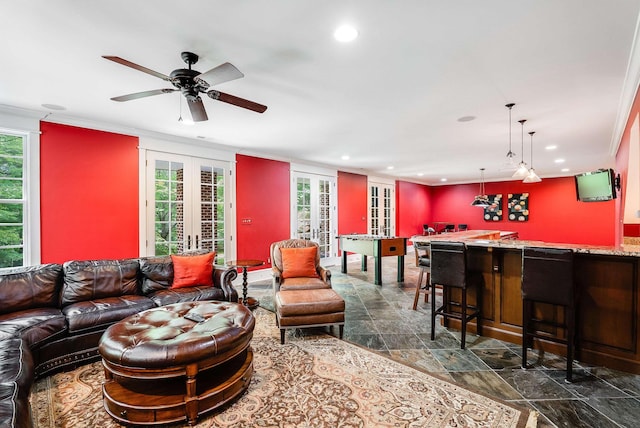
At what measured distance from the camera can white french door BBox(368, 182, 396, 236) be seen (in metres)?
8.98

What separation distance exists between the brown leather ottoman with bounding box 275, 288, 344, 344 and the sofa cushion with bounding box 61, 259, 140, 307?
5.78 feet

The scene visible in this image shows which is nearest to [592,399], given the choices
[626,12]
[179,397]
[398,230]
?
[626,12]

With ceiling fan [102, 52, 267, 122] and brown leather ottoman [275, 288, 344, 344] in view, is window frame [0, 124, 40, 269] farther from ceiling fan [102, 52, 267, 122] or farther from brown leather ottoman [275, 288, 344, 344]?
brown leather ottoman [275, 288, 344, 344]

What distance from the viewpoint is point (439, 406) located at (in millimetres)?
2031

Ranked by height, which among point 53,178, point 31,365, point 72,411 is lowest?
point 72,411

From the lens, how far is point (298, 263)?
3.92 meters

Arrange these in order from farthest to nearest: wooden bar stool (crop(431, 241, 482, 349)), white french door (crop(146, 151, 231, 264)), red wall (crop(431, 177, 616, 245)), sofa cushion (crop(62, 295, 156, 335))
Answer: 1. red wall (crop(431, 177, 616, 245))
2. white french door (crop(146, 151, 231, 264))
3. wooden bar stool (crop(431, 241, 482, 349))
4. sofa cushion (crop(62, 295, 156, 335))

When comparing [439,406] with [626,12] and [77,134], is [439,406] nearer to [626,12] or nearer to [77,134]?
[626,12]

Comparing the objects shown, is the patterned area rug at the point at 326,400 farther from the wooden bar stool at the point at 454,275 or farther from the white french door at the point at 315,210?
the white french door at the point at 315,210

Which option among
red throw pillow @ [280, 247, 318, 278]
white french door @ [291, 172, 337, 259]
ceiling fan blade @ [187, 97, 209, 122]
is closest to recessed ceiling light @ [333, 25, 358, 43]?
ceiling fan blade @ [187, 97, 209, 122]

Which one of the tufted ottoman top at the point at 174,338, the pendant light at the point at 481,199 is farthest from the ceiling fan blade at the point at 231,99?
the pendant light at the point at 481,199

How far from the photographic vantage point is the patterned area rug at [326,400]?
74.7 inches

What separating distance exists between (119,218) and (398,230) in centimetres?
798

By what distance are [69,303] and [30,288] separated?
0.35 meters
